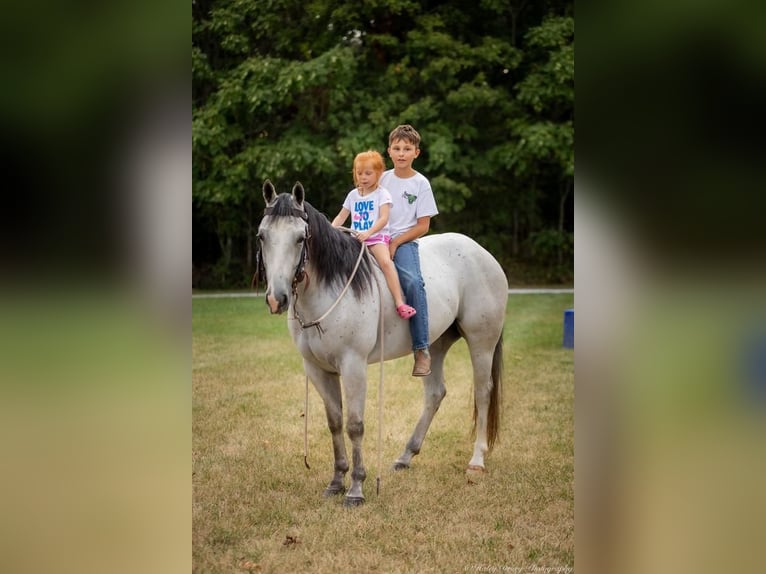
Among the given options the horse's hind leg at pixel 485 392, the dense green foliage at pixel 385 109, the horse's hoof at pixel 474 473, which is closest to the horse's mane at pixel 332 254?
the horse's hind leg at pixel 485 392

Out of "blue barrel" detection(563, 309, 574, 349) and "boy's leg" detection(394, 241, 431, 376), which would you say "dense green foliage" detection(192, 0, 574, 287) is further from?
"boy's leg" detection(394, 241, 431, 376)

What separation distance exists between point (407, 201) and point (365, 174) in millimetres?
335

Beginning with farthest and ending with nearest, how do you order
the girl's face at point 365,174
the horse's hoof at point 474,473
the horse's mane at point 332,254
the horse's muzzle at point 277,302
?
the horse's hoof at point 474,473 → the girl's face at point 365,174 → the horse's mane at point 332,254 → the horse's muzzle at point 277,302

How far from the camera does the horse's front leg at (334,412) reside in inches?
157

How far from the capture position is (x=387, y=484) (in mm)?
4242

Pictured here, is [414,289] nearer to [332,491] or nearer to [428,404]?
[428,404]

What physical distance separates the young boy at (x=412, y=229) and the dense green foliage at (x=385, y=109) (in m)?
5.57

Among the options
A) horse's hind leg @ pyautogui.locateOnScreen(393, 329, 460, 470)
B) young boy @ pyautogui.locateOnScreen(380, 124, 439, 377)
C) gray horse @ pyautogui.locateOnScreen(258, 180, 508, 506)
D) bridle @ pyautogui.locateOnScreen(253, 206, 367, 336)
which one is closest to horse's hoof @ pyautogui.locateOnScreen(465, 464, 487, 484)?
gray horse @ pyautogui.locateOnScreen(258, 180, 508, 506)

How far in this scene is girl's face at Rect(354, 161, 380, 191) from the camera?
3.95 m

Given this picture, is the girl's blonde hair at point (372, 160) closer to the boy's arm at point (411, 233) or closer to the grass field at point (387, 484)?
the boy's arm at point (411, 233)
